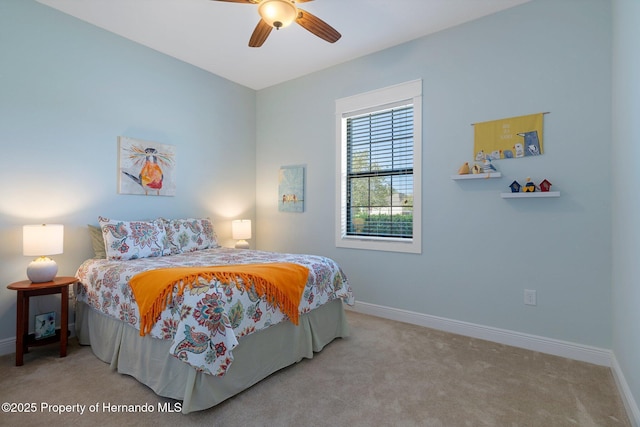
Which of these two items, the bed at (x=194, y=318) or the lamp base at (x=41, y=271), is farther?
the lamp base at (x=41, y=271)

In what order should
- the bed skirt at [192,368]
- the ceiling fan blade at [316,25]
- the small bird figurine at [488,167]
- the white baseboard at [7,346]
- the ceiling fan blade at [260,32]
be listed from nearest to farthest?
the bed skirt at [192,368], the ceiling fan blade at [316,25], the ceiling fan blade at [260,32], the white baseboard at [7,346], the small bird figurine at [488,167]

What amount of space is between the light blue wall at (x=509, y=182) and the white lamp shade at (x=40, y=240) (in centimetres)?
263

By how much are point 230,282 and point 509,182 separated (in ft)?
7.75

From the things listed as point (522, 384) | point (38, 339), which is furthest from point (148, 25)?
point (522, 384)

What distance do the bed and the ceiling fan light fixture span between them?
5.48ft

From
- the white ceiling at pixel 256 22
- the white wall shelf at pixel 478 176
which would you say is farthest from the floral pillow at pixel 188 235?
the white wall shelf at pixel 478 176

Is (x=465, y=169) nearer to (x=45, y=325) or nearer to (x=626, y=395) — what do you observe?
(x=626, y=395)

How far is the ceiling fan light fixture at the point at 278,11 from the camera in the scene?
2049 mm

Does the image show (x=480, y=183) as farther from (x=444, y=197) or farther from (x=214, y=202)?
(x=214, y=202)

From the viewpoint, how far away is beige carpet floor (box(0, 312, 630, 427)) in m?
1.76

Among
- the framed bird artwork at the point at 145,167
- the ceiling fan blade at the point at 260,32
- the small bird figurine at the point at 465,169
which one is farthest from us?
the framed bird artwork at the point at 145,167

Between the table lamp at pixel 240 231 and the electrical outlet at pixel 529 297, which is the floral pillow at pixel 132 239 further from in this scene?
the electrical outlet at pixel 529 297

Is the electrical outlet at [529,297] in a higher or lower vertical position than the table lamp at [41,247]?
lower

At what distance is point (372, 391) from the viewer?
6.67ft
